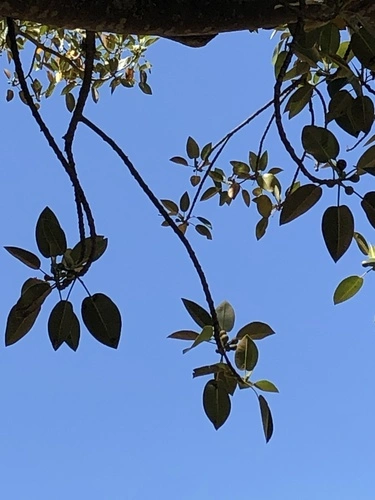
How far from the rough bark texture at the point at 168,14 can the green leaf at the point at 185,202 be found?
549 mm

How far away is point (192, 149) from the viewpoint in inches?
55.8

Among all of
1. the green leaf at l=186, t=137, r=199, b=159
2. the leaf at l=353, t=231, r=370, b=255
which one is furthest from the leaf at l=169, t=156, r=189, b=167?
the leaf at l=353, t=231, r=370, b=255

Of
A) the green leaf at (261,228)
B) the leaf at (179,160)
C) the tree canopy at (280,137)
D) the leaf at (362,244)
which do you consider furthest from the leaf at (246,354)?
the leaf at (179,160)

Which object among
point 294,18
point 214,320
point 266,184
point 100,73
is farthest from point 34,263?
point 100,73

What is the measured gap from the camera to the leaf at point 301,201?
2.19ft

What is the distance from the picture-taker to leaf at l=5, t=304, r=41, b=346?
0.70 metres

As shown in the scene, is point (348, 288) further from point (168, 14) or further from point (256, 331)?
point (168, 14)

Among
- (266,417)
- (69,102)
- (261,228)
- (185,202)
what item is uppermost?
(69,102)

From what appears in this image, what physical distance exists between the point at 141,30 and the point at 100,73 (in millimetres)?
1006

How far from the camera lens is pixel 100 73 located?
1732 millimetres

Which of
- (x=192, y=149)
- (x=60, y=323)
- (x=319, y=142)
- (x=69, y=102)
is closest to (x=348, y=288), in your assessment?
(x=319, y=142)

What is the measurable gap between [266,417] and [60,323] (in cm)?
26

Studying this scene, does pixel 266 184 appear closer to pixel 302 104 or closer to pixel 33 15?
pixel 302 104

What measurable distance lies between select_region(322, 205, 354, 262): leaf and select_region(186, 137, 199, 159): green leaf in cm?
80
